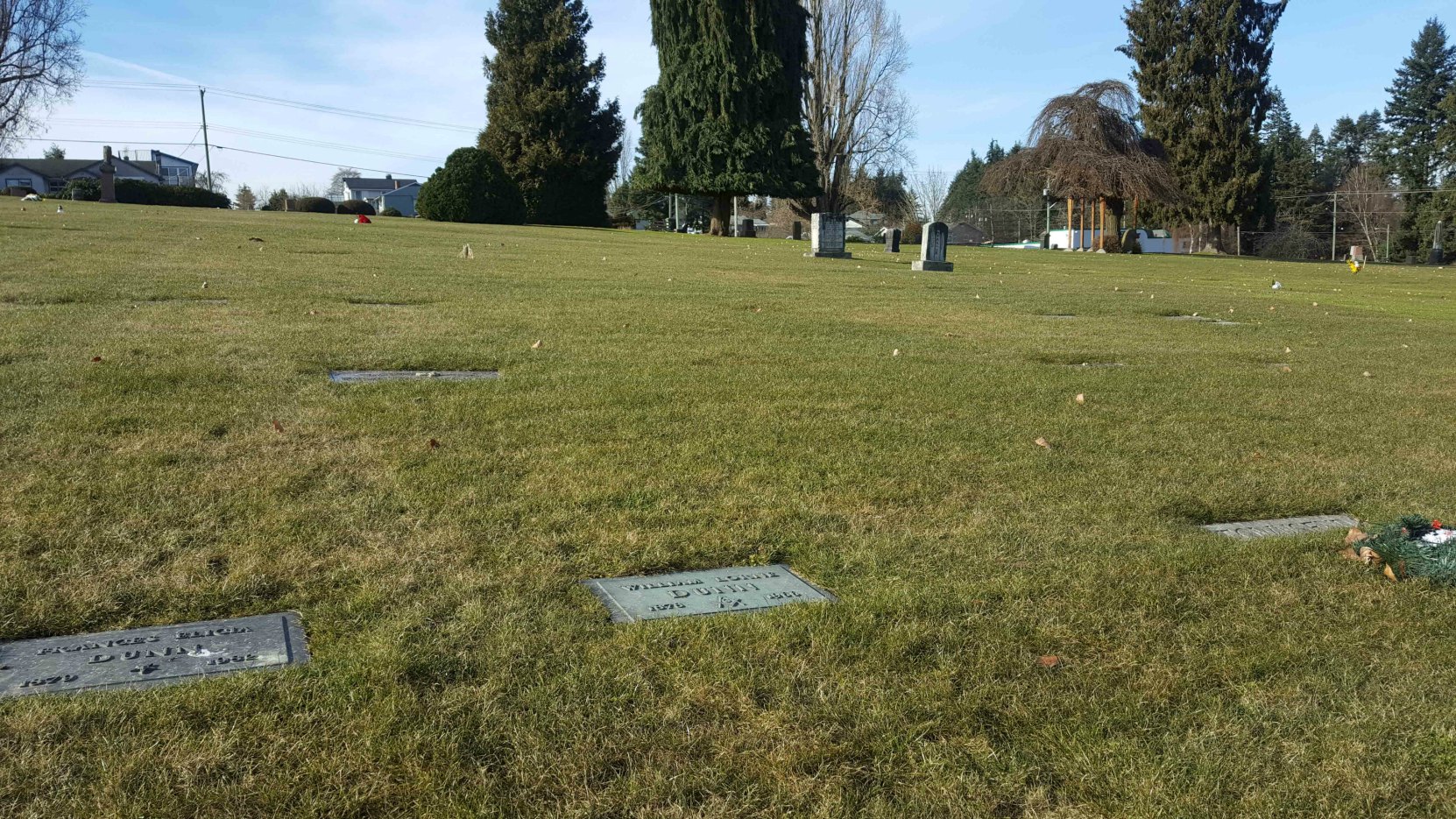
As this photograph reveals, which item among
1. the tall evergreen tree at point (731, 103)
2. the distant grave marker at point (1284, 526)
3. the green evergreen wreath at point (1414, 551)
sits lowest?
the distant grave marker at point (1284, 526)

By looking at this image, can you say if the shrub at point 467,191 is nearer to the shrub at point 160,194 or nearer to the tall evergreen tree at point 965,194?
the shrub at point 160,194

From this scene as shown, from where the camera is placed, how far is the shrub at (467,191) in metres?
33.5

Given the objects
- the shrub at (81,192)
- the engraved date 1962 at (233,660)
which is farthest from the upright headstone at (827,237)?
the shrub at (81,192)

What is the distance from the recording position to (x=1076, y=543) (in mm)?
3350

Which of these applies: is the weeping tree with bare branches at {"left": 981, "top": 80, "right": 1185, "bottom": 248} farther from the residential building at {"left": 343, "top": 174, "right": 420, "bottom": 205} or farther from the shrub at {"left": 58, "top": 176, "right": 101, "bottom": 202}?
the residential building at {"left": 343, "top": 174, "right": 420, "bottom": 205}

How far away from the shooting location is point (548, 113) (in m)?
42.3

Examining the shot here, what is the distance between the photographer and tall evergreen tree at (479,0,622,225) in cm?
4238

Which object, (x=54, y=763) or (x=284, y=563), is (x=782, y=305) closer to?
(x=284, y=563)

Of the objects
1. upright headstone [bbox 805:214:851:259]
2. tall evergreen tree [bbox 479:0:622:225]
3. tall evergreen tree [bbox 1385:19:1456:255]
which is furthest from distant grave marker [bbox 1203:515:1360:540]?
tall evergreen tree [bbox 1385:19:1456:255]

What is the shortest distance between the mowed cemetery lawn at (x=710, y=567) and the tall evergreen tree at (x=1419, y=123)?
6131 cm

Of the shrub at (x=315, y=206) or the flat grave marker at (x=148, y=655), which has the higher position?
the shrub at (x=315, y=206)

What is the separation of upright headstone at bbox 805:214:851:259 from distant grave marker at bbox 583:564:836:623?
20161 mm

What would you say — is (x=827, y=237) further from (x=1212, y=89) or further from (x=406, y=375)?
(x=1212, y=89)

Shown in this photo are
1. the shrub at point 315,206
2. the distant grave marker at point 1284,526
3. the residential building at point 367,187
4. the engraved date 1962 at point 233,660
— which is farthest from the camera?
the residential building at point 367,187
